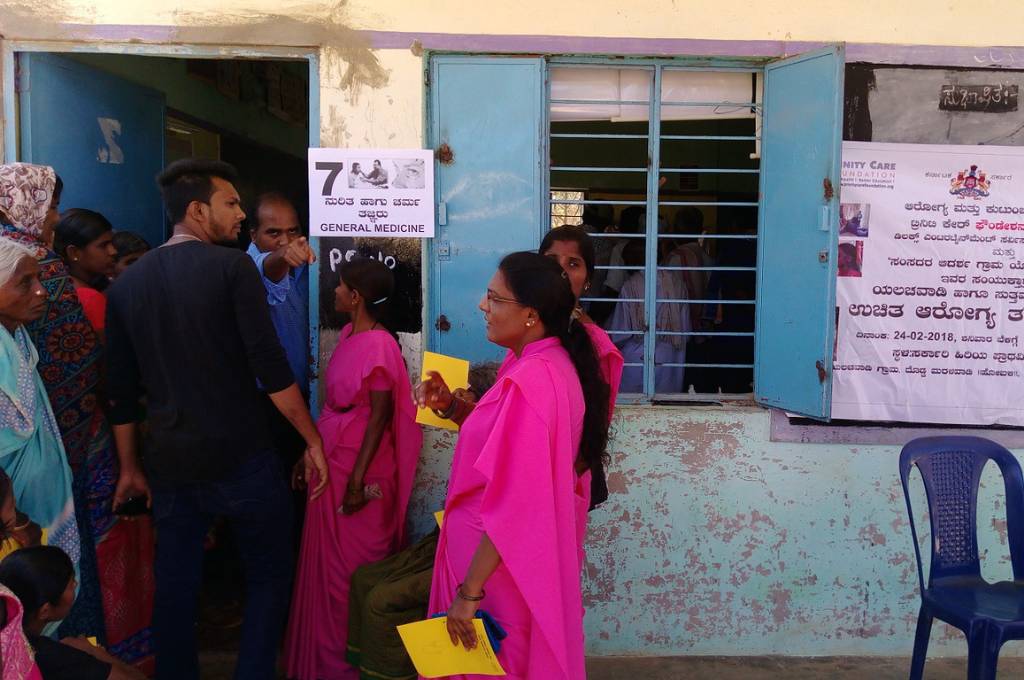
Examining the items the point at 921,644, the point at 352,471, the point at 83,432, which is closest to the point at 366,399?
the point at 352,471

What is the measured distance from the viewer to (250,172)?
6.61 meters

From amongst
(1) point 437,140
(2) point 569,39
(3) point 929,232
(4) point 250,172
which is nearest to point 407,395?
(1) point 437,140

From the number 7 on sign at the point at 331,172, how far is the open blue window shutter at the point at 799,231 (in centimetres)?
169

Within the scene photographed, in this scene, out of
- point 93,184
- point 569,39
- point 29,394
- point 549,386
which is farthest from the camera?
point 93,184

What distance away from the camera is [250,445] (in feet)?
9.00

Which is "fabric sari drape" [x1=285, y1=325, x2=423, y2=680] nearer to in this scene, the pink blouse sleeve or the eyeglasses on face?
the pink blouse sleeve

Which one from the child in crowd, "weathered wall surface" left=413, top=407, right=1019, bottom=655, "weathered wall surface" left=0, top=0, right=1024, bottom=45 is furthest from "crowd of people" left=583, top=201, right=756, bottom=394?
the child in crowd

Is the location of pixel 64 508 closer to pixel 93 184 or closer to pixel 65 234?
pixel 65 234

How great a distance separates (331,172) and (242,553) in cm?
147

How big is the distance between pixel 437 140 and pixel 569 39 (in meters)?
0.64

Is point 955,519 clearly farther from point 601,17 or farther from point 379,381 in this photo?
point 601,17

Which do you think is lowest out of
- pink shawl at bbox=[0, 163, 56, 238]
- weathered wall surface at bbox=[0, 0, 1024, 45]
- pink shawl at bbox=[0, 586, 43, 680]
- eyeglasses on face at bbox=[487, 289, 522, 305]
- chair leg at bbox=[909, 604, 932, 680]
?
chair leg at bbox=[909, 604, 932, 680]

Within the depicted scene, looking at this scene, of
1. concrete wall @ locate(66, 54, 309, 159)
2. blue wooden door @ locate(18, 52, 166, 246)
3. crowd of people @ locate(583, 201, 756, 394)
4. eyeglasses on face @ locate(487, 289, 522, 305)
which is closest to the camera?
eyeglasses on face @ locate(487, 289, 522, 305)

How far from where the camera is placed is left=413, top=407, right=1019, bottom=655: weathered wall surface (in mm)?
3557
